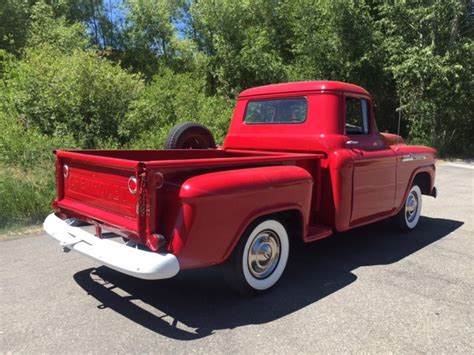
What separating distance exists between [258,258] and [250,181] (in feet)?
2.51

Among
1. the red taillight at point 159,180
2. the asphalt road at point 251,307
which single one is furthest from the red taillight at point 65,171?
the red taillight at point 159,180

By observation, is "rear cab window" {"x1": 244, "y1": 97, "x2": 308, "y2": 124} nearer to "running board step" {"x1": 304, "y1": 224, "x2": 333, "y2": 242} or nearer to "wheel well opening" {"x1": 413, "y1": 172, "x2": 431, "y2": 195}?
"running board step" {"x1": 304, "y1": 224, "x2": 333, "y2": 242}

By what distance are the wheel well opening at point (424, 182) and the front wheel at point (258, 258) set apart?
332 cm

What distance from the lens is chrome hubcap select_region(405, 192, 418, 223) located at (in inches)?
257

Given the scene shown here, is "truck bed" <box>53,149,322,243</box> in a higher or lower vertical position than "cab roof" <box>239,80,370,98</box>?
lower

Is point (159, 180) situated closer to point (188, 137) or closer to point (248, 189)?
point (248, 189)

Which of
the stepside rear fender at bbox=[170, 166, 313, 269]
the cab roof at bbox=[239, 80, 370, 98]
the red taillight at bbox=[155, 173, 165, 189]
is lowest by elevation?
the stepside rear fender at bbox=[170, 166, 313, 269]

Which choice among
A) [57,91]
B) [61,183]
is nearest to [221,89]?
[57,91]

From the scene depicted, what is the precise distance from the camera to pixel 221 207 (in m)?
3.59

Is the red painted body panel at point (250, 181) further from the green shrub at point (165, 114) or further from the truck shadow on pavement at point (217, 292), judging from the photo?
the green shrub at point (165, 114)

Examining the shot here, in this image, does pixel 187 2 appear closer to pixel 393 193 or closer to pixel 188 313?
pixel 393 193

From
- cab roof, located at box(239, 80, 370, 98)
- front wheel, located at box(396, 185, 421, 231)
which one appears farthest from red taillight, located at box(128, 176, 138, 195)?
front wheel, located at box(396, 185, 421, 231)

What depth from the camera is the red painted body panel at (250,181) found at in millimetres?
3490

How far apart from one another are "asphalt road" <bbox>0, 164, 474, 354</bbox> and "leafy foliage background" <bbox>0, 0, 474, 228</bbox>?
261 centimetres
